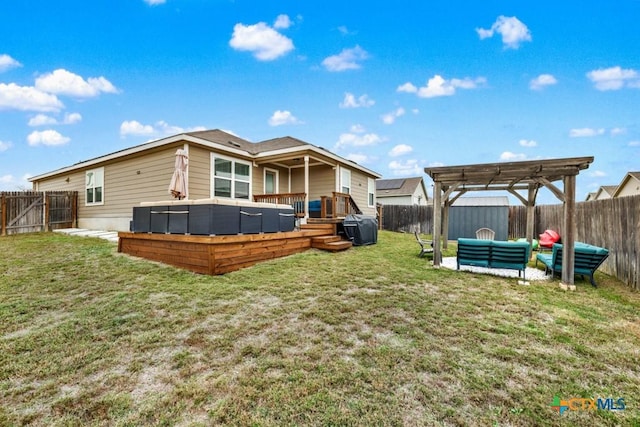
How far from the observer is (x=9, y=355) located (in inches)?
103

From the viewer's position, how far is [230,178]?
10.1m

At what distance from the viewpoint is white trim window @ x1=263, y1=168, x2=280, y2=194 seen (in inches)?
462

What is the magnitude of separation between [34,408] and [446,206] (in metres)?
9.72

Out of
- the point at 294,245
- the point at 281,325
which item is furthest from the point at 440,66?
the point at 281,325

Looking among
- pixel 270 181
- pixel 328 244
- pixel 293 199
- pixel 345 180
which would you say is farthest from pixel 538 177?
pixel 270 181

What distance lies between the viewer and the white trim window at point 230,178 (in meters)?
9.65

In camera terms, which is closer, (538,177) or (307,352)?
(307,352)

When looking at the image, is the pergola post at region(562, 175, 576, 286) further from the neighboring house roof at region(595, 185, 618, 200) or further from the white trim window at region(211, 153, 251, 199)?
the neighboring house roof at region(595, 185, 618, 200)

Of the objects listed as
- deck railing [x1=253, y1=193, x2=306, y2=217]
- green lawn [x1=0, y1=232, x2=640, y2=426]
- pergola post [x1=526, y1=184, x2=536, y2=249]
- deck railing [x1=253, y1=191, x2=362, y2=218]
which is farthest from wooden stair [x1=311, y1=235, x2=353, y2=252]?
pergola post [x1=526, y1=184, x2=536, y2=249]

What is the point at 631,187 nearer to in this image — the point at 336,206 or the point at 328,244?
the point at 336,206

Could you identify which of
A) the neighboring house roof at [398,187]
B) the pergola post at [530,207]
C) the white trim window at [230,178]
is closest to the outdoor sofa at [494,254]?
the pergola post at [530,207]

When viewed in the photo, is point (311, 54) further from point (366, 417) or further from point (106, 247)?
point (366, 417)

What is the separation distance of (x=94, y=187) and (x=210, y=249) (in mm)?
10360

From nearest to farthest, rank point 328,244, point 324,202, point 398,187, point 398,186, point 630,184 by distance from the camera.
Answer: point 328,244
point 324,202
point 630,184
point 398,187
point 398,186
